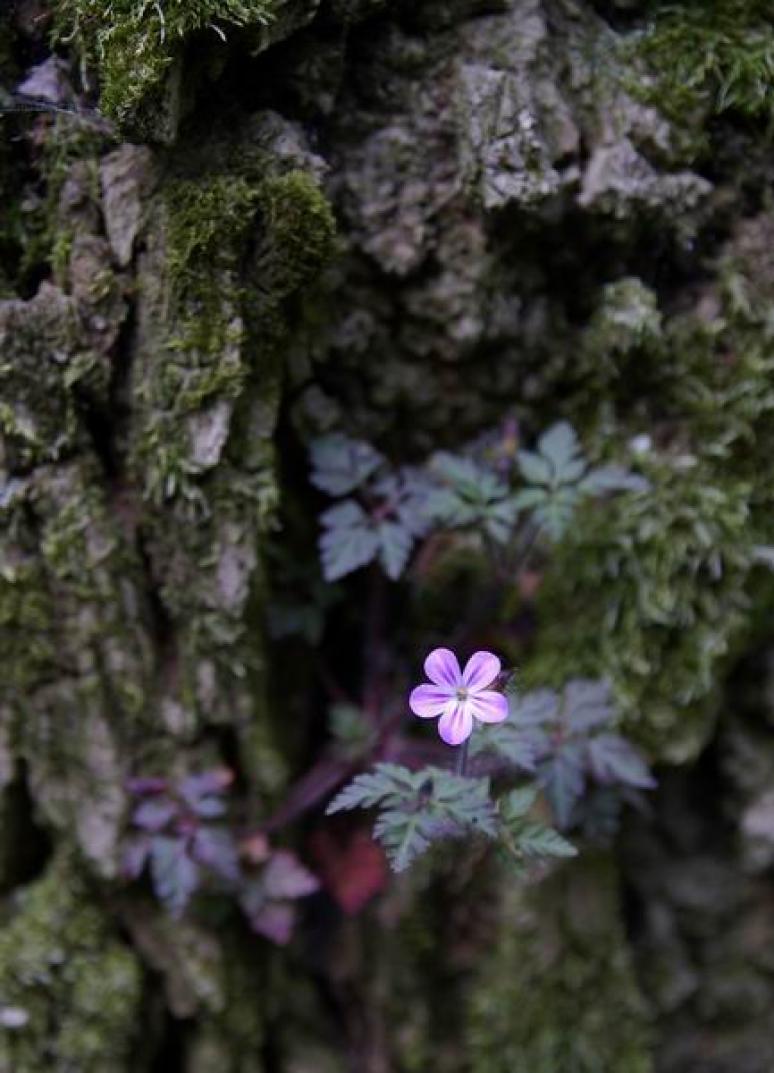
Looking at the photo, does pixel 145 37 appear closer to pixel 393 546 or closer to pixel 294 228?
pixel 294 228

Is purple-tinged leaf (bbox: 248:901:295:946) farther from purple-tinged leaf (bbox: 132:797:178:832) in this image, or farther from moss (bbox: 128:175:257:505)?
moss (bbox: 128:175:257:505)

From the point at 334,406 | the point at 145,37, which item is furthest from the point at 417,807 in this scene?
the point at 145,37

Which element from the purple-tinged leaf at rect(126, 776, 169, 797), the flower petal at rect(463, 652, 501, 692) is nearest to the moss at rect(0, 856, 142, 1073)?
the purple-tinged leaf at rect(126, 776, 169, 797)

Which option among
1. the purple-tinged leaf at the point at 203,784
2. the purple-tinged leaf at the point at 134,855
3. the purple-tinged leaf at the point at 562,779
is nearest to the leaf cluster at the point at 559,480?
the purple-tinged leaf at the point at 562,779

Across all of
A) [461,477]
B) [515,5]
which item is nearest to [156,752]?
[461,477]

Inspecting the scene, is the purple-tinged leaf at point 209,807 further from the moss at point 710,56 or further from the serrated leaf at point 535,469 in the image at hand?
the moss at point 710,56
